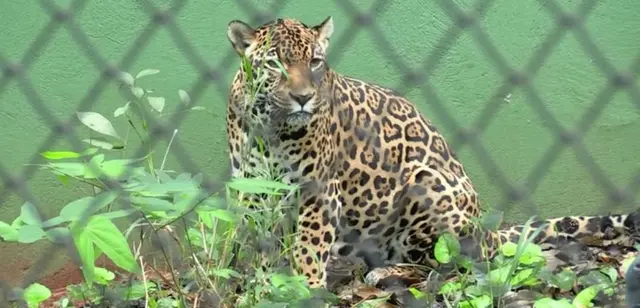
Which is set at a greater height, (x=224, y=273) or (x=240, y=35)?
(x=240, y=35)

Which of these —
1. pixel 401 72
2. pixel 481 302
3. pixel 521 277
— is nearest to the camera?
pixel 481 302

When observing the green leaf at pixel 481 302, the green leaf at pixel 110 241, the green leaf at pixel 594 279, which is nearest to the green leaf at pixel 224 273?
the green leaf at pixel 481 302

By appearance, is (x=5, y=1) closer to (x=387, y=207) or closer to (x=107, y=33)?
(x=107, y=33)

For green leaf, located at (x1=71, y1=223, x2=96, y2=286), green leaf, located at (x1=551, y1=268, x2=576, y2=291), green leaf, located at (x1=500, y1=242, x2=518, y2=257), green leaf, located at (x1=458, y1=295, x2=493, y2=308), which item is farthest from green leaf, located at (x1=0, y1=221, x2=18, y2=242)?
green leaf, located at (x1=500, y1=242, x2=518, y2=257)

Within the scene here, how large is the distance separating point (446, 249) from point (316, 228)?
38 cm

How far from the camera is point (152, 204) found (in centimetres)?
157

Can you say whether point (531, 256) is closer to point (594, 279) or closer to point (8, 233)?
point (594, 279)

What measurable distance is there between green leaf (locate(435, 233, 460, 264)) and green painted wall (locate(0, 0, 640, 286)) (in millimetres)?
373

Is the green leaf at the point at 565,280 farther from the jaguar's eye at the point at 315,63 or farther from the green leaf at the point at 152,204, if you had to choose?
the green leaf at the point at 152,204

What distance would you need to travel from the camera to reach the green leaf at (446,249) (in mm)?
2949

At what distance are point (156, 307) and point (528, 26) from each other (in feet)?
4.75

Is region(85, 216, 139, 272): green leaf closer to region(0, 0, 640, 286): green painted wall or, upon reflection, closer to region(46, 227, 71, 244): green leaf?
region(46, 227, 71, 244): green leaf

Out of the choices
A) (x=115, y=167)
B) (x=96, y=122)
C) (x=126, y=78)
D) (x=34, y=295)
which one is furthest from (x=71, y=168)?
(x=34, y=295)

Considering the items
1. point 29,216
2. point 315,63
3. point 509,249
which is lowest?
point 509,249
